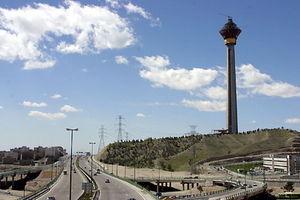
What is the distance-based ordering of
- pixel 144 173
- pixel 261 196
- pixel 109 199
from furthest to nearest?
pixel 144 173 < pixel 261 196 < pixel 109 199

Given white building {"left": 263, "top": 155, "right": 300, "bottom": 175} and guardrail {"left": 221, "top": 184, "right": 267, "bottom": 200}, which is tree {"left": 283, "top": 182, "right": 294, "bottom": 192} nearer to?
guardrail {"left": 221, "top": 184, "right": 267, "bottom": 200}

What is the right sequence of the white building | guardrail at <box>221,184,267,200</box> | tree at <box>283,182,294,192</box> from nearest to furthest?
guardrail at <box>221,184,267,200</box>
tree at <box>283,182,294,192</box>
the white building

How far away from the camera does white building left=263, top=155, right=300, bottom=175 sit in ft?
490

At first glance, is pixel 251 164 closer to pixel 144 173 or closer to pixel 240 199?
pixel 144 173

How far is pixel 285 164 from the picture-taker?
15425 cm

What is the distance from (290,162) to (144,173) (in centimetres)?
6347

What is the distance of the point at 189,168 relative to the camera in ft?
615

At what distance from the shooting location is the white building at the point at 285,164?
150 metres

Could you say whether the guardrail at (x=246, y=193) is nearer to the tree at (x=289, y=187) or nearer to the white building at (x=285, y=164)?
the tree at (x=289, y=187)

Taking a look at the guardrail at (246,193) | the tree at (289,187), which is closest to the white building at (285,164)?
the tree at (289,187)

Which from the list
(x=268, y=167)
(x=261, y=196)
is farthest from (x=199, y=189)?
(x=268, y=167)

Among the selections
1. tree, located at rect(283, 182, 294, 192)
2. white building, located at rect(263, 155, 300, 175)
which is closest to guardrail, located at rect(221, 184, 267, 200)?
tree, located at rect(283, 182, 294, 192)

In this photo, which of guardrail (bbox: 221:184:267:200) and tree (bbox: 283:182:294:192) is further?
tree (bbox: 283:182:294:192)

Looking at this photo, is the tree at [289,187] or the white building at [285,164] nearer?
the tree at [289,187]
